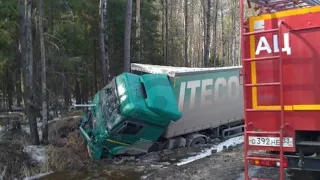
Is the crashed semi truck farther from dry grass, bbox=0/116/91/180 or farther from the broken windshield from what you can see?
dry grass, bbox=0/116/91/180

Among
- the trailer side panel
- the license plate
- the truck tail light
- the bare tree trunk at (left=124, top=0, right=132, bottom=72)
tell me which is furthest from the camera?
the bare tree trunk at (left=124, top=0, right=132, bottom=72)

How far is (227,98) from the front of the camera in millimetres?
14984

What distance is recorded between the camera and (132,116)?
11.6 meters

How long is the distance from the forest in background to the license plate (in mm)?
10617

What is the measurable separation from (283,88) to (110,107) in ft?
25.4

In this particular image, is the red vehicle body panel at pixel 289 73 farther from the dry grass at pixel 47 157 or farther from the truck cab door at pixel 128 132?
the dry grass at pixel 47 157

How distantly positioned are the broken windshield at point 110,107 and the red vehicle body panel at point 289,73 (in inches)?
259

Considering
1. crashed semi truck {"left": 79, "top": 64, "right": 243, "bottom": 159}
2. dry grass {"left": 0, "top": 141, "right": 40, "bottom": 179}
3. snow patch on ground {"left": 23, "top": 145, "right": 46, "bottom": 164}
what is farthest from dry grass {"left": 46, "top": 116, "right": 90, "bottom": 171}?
dry grass {"left": 0, "top": 141, "right": 40, "bottom": 179}

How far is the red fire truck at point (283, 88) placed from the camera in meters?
5.29

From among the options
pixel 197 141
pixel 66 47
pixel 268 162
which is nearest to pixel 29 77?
Answer: pixel 66 47

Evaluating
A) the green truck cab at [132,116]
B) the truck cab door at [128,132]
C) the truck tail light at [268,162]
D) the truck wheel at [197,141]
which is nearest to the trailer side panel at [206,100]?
the truck wheel at [197,141]

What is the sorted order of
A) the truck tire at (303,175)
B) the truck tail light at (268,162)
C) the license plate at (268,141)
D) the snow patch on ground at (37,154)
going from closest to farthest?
1. the truck tail light at (268,162)
2. the license plate at (268,141)
3. the truck tire at (303,175)
4. the snow patch on ground at (37,154)

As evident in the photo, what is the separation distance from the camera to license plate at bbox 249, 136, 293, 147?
17.7 ft

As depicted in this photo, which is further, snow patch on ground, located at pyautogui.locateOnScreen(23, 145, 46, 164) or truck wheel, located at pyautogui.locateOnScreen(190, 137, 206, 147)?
truck wheel, located at pyautogui.locateOnScreen(190, 137, 206, 147)
